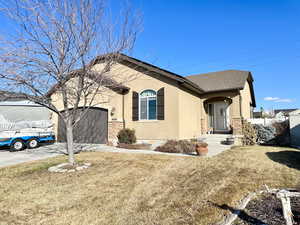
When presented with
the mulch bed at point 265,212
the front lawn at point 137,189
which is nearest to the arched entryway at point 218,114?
the front lawn at point 137,189

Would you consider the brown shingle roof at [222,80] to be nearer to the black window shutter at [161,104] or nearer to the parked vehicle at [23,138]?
the black window shutter at [161,104]

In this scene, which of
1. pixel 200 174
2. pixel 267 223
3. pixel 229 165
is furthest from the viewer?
pixel 229 165

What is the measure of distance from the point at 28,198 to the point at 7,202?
370 mm

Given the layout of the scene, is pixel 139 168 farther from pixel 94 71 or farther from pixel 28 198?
pixel 94 71

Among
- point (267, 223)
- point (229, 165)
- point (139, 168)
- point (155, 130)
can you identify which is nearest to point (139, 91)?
point (155, 130)

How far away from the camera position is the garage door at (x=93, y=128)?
11320mm

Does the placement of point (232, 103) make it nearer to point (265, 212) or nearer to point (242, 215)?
point (265, 212)

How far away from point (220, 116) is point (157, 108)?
5874 millimetres

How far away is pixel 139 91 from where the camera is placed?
11.3 metres

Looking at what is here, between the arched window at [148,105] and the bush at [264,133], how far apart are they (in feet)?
22.7

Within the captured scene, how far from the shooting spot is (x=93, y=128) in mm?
11617

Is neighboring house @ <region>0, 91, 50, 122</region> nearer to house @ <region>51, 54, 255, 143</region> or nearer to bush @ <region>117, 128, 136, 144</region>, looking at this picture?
house @ <region>51, 54, 255, 143</region>

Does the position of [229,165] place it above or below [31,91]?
below

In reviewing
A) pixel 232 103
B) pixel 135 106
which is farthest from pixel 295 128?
pixel 135 106
